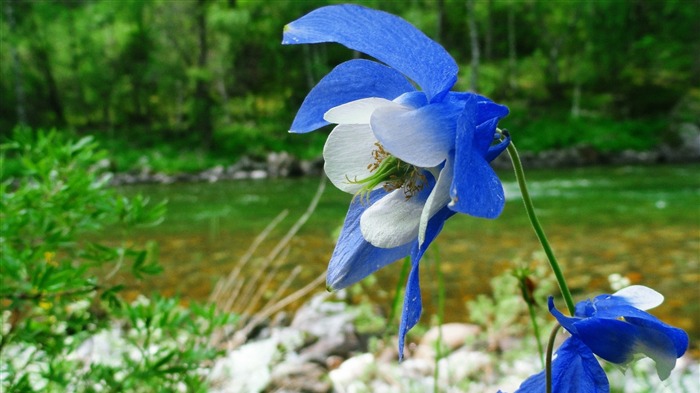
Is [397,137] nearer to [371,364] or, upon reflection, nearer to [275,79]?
[371,364]

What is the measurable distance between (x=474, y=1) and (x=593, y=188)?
19.0m

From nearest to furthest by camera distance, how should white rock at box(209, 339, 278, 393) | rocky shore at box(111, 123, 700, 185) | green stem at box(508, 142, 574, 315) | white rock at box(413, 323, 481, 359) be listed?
green stem at box(508, 142, 574, 315) < white rock at box(209, 339, 278, 393) < white rock at box(413, 323, 481, 359) < rocky shore at box(111, 123, 700, 185)

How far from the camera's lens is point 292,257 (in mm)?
6293

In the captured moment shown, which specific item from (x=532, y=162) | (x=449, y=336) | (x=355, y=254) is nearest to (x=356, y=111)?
(x=355, y=254)

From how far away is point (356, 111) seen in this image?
53cm

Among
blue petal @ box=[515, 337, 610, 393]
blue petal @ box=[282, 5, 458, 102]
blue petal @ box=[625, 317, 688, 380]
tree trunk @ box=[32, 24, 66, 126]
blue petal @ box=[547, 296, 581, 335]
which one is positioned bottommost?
tree trunk @ box=[32, 24, 66, 126]

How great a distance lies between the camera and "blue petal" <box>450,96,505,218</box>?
0.43 metres

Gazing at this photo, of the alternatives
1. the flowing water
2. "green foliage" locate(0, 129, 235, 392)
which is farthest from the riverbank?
"green foliage" locate(0, 129, 235, 392)

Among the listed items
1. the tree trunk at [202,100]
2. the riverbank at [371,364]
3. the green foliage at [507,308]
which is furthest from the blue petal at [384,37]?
the tree trunk at [202,100]

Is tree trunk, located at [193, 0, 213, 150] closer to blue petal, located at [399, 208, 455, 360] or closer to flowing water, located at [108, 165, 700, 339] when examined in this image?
flowing water, located at [108, 165, 700, 339]

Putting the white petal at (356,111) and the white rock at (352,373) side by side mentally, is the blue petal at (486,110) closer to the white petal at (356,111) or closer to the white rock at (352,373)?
the white petal at (356,111)

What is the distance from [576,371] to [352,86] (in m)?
0.33

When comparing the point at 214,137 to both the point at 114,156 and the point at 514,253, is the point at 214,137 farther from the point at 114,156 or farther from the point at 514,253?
the point at 514,253

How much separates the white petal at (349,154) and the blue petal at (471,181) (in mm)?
136
